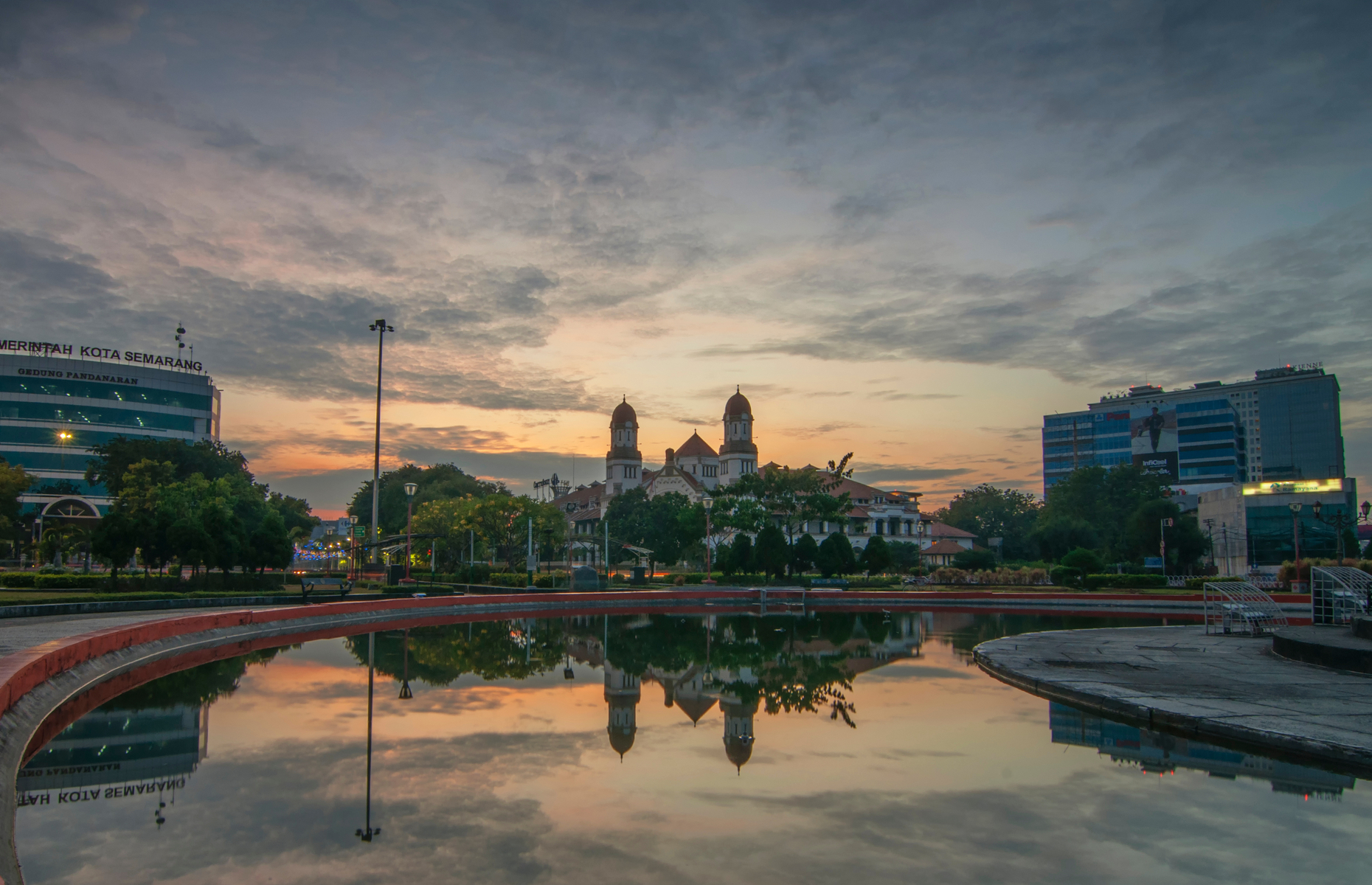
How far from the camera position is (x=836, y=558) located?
182 feet

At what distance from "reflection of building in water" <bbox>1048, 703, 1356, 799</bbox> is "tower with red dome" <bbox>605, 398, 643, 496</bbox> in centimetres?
11052

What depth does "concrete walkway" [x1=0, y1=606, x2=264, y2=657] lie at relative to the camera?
55.5 ft

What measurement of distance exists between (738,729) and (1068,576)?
39873 millimetres

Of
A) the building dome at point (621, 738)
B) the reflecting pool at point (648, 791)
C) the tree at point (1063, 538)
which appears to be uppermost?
the tree at point (1063, 538)

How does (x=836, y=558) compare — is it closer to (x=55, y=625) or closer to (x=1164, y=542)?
(x=1164, y=542)

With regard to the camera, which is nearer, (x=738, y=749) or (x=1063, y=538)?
(x=738, y=749)

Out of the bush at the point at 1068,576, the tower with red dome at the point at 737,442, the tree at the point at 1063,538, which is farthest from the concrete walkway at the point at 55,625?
the tower with red dome at the point at 737,442

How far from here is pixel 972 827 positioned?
25.1ft

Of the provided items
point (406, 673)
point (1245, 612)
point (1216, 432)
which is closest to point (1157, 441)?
point (1216, 432)

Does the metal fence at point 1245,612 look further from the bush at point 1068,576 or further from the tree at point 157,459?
the tree at point 157,459

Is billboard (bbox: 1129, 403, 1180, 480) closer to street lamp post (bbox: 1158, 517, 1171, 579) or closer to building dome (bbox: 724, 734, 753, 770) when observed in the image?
street lamp post (bbox: 1158, 517, 1171, 579)

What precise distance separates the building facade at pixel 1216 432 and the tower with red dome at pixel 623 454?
74.9 meters

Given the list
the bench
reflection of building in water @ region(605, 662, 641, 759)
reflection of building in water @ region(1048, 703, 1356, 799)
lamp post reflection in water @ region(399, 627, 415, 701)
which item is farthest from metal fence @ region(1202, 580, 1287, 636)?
the bench

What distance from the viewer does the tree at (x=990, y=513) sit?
121 m
